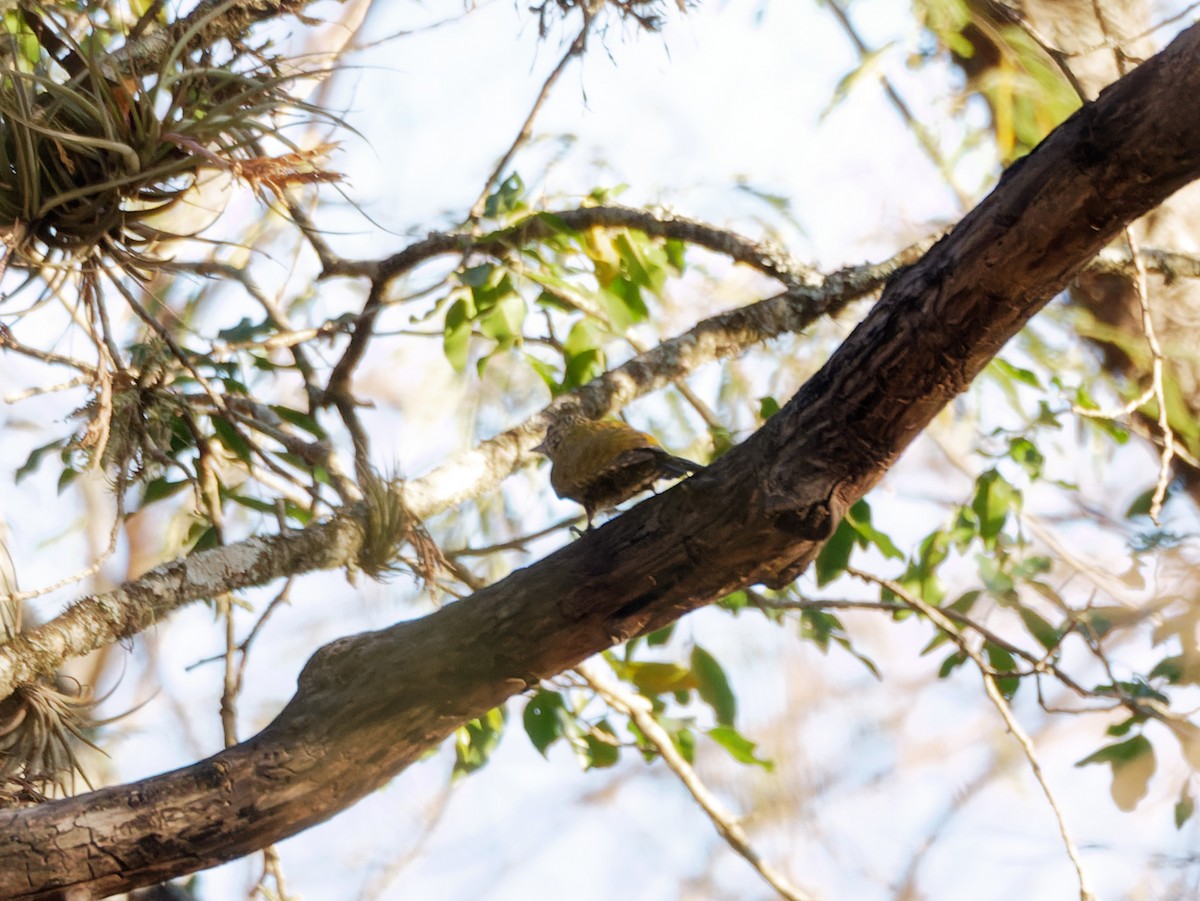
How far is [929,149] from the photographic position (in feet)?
9.66

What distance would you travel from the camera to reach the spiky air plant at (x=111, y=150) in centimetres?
144

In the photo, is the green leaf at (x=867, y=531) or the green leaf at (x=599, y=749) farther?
the green leaf at (x=599, y=749)

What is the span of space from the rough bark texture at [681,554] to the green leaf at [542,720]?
63cm

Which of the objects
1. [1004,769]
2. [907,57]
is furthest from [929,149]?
[1004,769]

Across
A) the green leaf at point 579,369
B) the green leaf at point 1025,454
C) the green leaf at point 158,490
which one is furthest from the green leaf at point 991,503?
the green leaf at point 158,490

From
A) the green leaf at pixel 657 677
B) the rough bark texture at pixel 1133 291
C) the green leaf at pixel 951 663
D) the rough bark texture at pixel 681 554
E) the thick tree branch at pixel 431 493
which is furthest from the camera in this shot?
the rough bark texture at pixel 1133 291

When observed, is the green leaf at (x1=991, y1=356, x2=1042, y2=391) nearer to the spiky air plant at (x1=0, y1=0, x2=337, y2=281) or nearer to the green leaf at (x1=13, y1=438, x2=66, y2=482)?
the spiky air plant at (x1=0, y1=0, x2=337, y2=281)

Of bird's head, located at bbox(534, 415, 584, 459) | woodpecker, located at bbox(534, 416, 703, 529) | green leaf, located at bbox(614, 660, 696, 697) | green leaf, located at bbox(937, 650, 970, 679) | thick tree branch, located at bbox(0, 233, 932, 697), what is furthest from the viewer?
green leaf, located at bbox(937, 650, 970, 679)

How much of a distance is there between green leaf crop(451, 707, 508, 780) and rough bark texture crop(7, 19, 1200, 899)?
81cm

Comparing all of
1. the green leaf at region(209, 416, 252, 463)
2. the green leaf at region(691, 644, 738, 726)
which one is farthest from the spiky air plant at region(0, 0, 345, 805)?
the green leaf at region(691, 644, 738, 726)

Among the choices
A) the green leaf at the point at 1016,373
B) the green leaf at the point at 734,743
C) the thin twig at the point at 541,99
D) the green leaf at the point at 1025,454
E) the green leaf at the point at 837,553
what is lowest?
the green leaf at the point at 734,743

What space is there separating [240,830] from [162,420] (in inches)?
32.5

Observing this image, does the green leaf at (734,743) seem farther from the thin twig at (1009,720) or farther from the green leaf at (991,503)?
the green leaf at (991,503)

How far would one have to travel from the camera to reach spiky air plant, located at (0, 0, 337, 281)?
1437 millimetres
